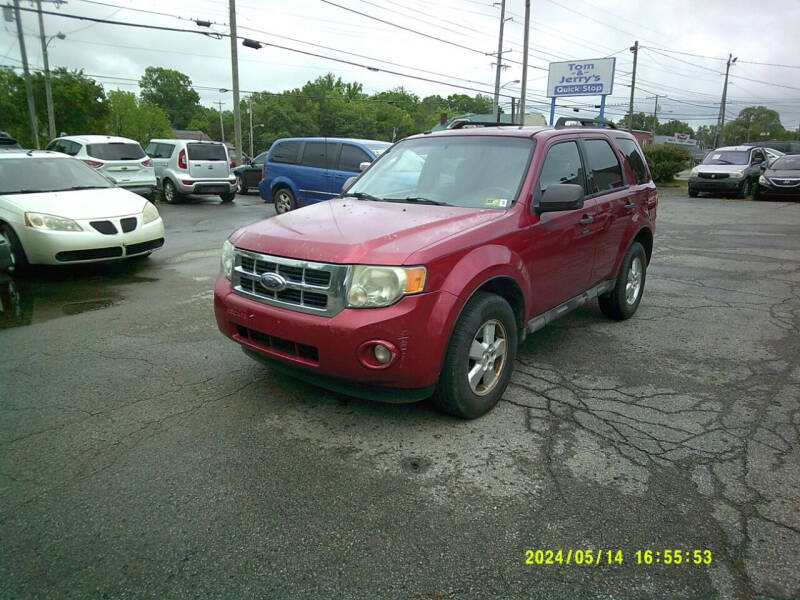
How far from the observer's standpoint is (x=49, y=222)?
680 centimetres

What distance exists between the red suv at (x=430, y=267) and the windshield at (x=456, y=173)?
0.04 ft

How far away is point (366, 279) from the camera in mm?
3164

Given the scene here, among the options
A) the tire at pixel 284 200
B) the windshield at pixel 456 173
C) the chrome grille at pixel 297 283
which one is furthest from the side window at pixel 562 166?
the tire at pixel 284 200

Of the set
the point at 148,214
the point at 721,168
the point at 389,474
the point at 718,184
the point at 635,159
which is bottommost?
the point at 389,474

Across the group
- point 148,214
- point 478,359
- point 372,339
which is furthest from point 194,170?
point 372,339

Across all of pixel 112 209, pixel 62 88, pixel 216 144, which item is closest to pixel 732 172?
pixel 216 144

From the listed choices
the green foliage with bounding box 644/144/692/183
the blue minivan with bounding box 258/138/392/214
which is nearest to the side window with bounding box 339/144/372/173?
the blue minivan with bounding box 258/138/392/214

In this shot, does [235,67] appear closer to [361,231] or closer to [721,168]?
[721,168]

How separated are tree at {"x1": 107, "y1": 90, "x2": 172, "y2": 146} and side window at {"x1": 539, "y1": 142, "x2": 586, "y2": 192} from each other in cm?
8001

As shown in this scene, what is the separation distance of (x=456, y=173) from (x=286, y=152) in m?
10.2

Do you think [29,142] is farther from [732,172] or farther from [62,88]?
[732,172]

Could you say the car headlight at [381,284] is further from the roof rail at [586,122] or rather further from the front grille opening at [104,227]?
the front grille opening at [104,227]

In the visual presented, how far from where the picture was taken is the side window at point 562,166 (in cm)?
429

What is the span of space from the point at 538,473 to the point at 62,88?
168 feet
